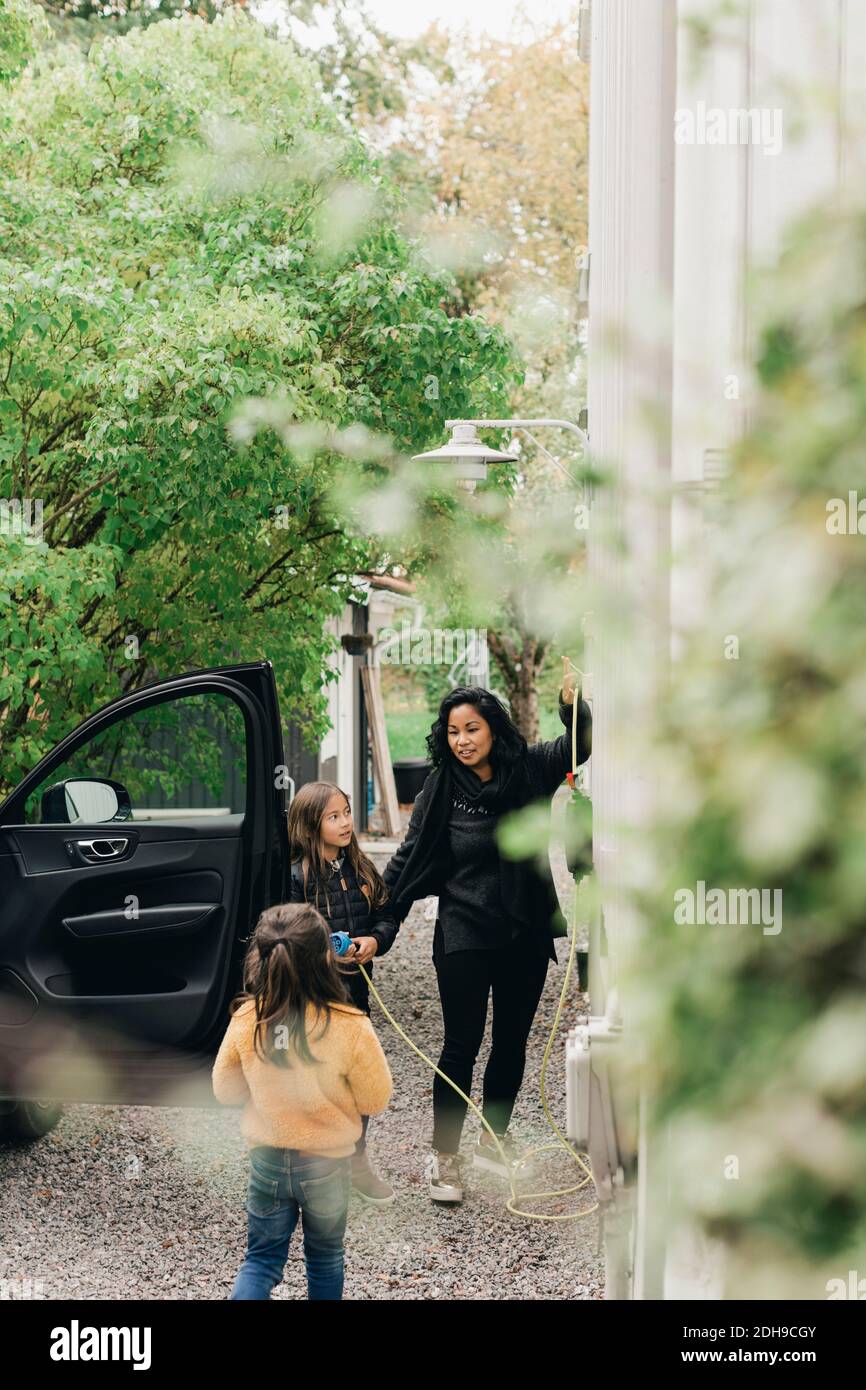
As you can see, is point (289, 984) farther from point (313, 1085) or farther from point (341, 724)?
point (341, 724)

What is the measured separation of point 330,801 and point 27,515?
3.01 meters

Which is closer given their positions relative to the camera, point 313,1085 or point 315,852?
point 313,1085

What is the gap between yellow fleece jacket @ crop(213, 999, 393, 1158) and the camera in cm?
323

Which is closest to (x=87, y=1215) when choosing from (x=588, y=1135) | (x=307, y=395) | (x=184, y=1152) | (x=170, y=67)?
(x=184, y=1152)

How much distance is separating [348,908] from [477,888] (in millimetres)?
482

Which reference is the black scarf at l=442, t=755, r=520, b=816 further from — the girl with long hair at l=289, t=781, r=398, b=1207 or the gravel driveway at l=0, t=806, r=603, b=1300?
the gravel driveway at l=0, t=806, r=603, b=1300

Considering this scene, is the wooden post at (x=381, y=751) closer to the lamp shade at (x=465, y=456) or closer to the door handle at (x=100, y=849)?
the lamp shade at (x=465, y=456)

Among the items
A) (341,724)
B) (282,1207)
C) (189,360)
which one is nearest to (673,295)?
(282,1207)

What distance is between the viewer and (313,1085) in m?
3.26

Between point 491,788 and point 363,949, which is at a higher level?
point 491,788

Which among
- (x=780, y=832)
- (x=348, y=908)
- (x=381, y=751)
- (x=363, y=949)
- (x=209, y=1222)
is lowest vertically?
(x=209, y=1222)

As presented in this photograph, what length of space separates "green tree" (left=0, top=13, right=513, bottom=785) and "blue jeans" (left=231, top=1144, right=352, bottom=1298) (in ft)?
10.6

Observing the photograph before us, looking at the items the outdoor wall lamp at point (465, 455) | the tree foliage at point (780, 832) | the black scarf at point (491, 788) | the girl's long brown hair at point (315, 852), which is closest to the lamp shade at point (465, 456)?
the outdoor wall lamp at point (465, 455)

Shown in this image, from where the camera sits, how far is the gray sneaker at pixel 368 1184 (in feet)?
16.2
